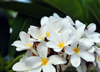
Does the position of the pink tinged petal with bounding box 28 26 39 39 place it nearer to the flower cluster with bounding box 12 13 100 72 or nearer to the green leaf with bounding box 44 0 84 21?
the flower cluster with bounding box 12 13 100 72

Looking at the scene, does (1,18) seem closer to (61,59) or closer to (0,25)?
(0,25)

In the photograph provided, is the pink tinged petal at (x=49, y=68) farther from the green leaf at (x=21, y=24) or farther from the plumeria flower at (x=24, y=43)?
the green leaf at (x=21, y=24)

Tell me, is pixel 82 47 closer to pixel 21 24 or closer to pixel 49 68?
pixel 49 68

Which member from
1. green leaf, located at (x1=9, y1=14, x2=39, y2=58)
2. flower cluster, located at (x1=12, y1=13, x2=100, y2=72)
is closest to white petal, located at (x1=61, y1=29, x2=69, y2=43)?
flower cluster, located at (x1=12, y1=13, x2=100, y2=72)

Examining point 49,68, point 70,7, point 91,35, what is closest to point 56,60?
point 49,68

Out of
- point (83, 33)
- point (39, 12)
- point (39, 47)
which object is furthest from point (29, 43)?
point (39, 12)
